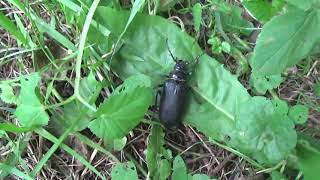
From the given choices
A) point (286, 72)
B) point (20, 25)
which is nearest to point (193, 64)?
point (286, 72)

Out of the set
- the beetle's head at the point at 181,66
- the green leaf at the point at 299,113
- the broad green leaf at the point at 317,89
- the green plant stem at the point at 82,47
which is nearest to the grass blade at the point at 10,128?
the green plant stem at the point at 82,47

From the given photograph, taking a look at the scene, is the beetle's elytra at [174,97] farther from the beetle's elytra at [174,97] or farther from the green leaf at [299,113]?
the green leaf at [299,113]

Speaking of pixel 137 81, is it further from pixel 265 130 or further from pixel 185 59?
pixel 265 130

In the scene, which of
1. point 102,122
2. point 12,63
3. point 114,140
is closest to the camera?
point 102,122

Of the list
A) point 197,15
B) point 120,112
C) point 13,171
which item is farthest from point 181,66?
point 13,171

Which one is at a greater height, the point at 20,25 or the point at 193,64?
the point at 20,25

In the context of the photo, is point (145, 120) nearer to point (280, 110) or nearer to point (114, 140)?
point (114, 140)
